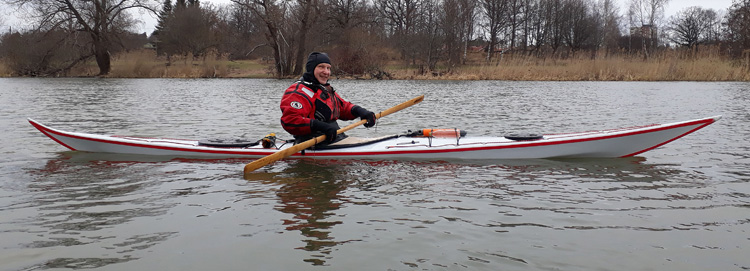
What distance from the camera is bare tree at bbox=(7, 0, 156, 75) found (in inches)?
1167

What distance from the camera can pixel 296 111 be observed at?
20.8 feet

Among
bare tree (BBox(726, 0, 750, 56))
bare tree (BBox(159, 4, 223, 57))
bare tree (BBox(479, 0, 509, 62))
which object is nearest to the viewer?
bare tree (BBox(726, 0, 750, 56))

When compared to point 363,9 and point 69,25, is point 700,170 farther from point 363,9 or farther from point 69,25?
point 363,9

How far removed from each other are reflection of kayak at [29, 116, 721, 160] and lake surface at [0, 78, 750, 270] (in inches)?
4.5

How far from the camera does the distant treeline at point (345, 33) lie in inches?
1187

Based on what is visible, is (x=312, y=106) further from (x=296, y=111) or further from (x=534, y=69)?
(x=534, y=69)

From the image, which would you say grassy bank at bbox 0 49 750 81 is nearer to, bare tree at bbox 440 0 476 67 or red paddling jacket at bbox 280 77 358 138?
bare tree at bbox 440 0 476 67

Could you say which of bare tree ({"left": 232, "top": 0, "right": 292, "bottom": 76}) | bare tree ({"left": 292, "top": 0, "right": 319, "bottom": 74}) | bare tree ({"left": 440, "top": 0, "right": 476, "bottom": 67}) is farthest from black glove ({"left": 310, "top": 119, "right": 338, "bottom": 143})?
bare tree ({"left": 440, "top": 0, "right": 476, "bottom": 67})

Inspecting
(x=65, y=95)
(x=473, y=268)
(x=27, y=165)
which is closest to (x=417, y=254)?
(x=473, y=268)

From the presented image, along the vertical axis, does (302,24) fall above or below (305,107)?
above

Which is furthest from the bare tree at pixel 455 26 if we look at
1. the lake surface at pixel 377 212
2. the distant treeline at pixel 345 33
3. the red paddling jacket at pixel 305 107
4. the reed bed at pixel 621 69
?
the red paddling jacket at pixel 305 107

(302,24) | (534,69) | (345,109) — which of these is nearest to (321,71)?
(345,109)

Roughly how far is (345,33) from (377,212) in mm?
29499

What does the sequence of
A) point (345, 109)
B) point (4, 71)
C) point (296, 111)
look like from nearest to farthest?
point (296, 111) < point (345, 109) < point (4, 71)
